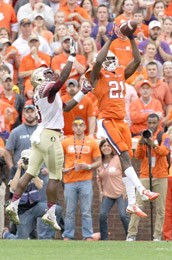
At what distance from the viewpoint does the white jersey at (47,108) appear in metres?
10.6

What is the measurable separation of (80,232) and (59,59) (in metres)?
3.79

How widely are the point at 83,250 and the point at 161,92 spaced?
256 inches

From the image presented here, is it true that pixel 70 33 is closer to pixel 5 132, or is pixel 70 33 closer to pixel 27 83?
pixel 27 83

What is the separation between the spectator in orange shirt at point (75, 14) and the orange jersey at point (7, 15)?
4.18 feet

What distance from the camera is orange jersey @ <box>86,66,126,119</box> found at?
10906 mm

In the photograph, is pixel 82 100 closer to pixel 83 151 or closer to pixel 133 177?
pixel 83 151

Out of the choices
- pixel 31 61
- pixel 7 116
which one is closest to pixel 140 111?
pixel 7 116

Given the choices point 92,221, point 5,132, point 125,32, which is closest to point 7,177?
point 5,132

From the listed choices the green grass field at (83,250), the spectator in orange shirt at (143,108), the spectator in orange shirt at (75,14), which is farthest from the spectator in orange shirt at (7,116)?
the green grass field at (83,250)

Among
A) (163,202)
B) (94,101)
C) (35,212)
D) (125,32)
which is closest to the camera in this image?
(125,32)

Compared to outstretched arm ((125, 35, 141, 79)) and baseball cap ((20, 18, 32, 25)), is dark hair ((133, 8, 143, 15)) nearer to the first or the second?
baseball cap ((20, 18, 32, 25))

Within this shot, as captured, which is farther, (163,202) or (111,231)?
(111,231)

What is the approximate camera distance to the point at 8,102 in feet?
50.8

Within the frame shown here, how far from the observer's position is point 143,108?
14.8 meters
